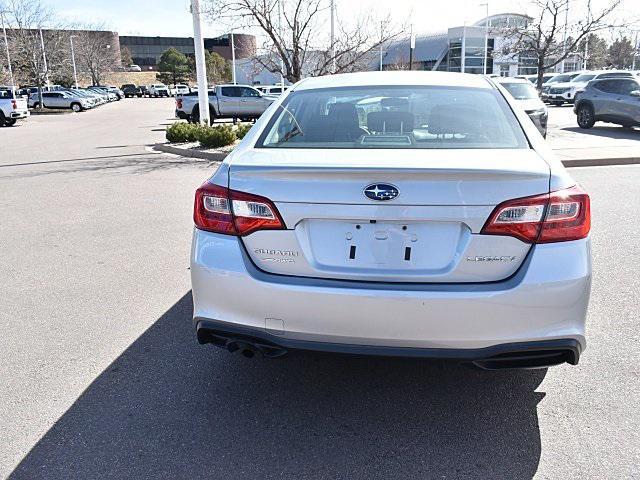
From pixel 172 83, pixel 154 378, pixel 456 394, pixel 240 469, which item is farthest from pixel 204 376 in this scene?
pixel 172 83

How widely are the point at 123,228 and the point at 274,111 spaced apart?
4095 mm

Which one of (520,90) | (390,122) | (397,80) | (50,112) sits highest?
(397,80)

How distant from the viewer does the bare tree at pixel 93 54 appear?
78.6m

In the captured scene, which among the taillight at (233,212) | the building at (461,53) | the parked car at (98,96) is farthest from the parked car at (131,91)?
the taillight at (233,212)

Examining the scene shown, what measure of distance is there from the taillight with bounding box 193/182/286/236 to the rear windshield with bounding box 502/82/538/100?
45.5 feet

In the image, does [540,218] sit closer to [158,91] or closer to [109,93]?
[109,93]

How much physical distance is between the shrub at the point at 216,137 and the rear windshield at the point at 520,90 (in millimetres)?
7539

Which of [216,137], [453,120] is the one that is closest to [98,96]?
[216,137]

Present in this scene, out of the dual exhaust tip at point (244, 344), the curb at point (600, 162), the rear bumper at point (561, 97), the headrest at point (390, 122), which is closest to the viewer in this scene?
the dual exhaust tip at point (244, 344)

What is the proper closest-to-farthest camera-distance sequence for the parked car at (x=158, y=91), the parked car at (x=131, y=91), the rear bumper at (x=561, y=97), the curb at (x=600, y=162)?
the curb at (x=600, y=162), the rear bumper at (x=561, y=97), the parked car at (x=158, y=91), the parked car at (x=131, y=91)

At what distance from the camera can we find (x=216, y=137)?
48.5ft

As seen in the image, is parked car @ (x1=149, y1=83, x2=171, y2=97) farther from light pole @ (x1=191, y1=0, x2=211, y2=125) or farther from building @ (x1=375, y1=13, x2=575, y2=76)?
light pole @ (x1=191, y1=0, x2=211, y2=125)

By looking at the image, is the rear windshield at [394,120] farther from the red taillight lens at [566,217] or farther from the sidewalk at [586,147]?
the sidewalk at [586,147]

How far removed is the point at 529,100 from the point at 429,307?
13.7 meters
